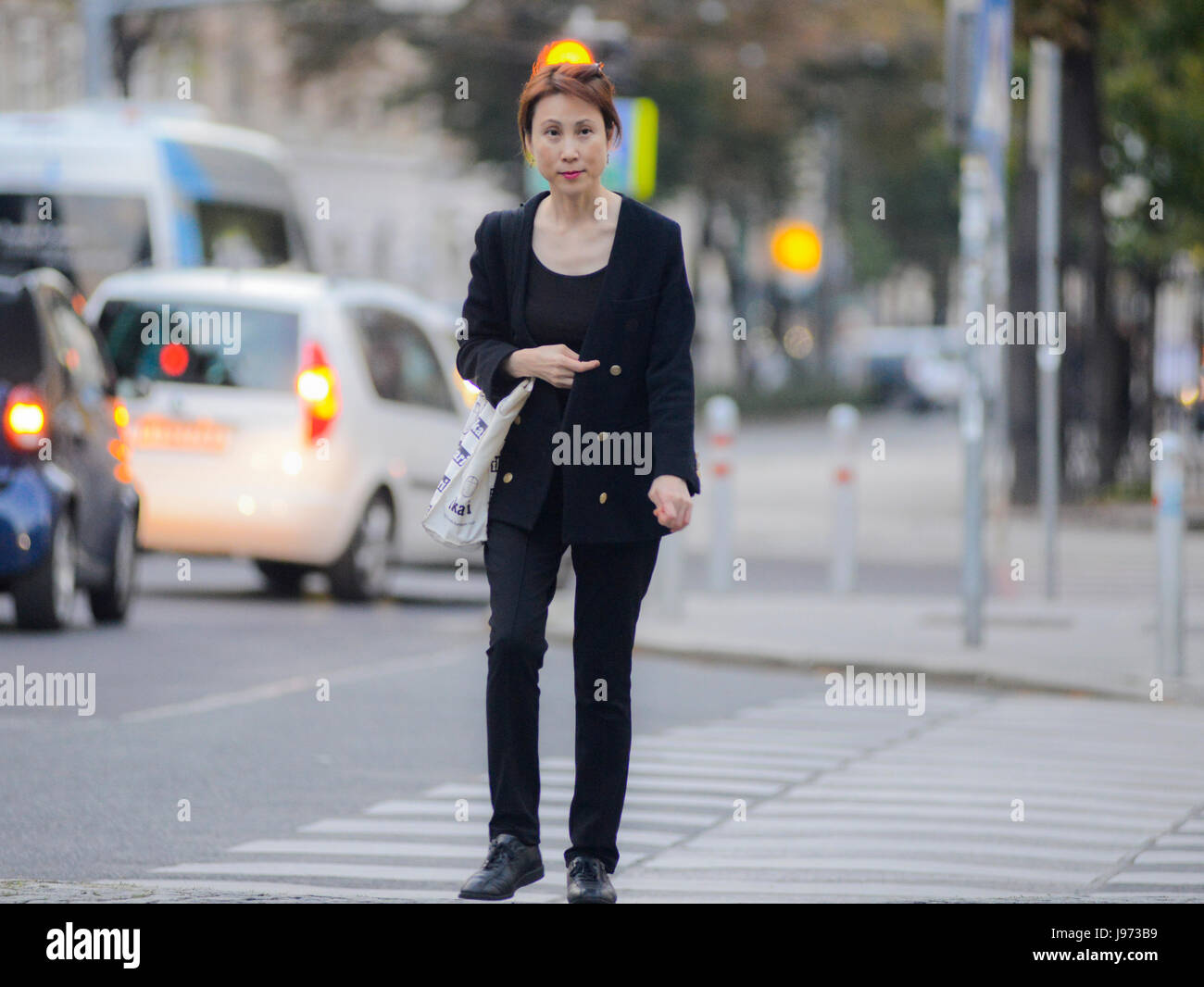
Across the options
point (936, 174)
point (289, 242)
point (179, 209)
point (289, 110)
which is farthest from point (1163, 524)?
Answer: point (936, 174)

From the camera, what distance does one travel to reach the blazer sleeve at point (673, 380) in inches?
233

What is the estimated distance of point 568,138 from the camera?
5.96m

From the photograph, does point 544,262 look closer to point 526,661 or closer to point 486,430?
point 486,430

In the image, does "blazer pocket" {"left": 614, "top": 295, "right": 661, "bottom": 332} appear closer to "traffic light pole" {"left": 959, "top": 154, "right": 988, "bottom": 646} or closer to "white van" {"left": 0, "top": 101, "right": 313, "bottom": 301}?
"traffic light pole" {"left": 959, "top": 154, "right": 988, "bottom": 646}

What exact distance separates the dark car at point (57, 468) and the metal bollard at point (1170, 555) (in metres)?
5.27

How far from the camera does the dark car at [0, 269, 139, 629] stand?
41.8ft

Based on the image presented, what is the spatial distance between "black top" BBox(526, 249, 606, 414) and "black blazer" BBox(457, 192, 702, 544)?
0.03m

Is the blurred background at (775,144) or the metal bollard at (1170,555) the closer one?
the metal bollard at (1170,555)

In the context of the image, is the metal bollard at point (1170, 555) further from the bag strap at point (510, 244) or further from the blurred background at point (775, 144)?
the bag strap at point (510, 244)

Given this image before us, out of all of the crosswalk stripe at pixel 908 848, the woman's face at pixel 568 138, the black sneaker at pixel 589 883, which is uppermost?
the woman's face at pixel 568 138

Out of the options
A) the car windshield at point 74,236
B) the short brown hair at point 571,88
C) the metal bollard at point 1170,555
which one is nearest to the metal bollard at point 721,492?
the metal bollard at point 1170,555

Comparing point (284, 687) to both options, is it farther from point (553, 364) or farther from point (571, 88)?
point (571, 88)
